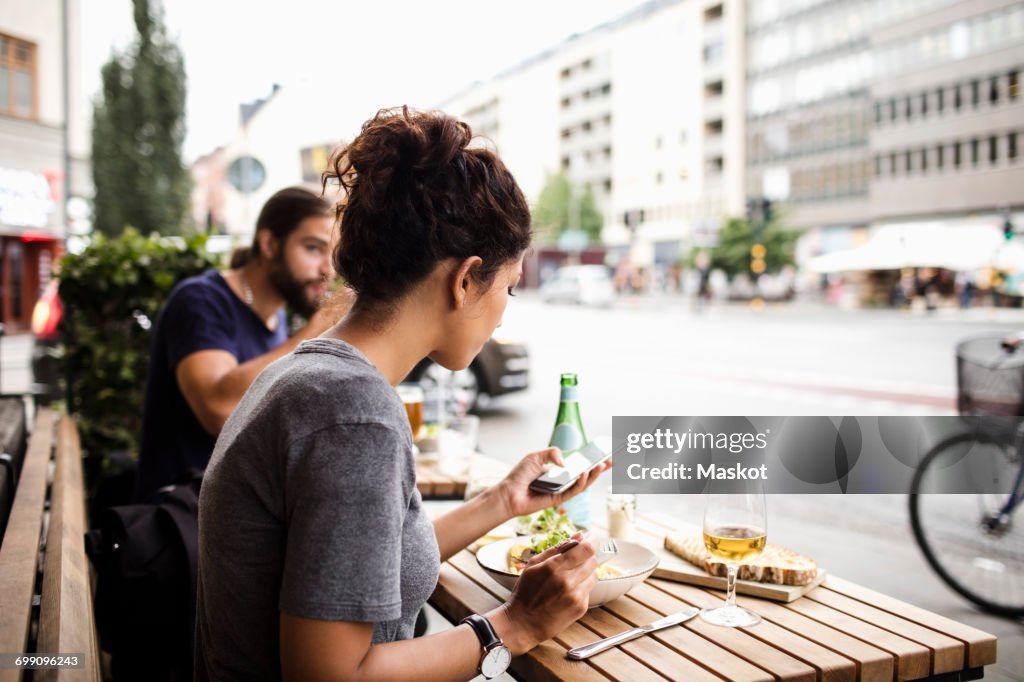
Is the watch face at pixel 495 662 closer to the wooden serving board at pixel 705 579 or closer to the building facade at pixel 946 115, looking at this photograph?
the wooden serving board at pixel 705 579

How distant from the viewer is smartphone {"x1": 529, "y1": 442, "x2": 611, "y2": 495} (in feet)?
5.16

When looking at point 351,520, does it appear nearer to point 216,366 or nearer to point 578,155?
point 216,366

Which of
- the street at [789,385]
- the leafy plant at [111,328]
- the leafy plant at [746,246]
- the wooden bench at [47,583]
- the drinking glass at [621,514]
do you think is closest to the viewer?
the wooden bench at [47,583]

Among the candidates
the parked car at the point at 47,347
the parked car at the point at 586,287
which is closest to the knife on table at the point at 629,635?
the parked car at the point at 47,347

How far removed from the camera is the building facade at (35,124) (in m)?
4.70

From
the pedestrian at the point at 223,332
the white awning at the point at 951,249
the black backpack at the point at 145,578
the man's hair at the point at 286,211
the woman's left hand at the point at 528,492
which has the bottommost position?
the black backpack at the point at 145,578

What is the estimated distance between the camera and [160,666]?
1819 mm

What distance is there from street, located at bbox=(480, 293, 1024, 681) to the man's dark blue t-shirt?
4.29ft

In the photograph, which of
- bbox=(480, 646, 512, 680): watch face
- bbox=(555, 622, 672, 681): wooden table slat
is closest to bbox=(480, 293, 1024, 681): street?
bbox=(555, 622, 672, 681): wooden table slat

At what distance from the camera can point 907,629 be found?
1.40 metres

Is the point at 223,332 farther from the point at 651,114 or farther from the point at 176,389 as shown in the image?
the point at 651,114

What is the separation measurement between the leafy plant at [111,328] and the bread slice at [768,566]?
3.75 metres

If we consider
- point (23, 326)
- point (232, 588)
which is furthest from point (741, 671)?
point (23, 326)

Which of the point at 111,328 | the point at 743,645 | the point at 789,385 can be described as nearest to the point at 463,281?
the point at 743,645
